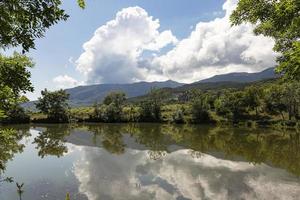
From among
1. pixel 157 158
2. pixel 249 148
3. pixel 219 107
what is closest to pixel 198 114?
pixel 219 107

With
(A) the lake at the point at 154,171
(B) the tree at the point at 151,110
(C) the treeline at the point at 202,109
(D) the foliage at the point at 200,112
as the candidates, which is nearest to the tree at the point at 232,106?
(C) the treeline at the point at 202,109

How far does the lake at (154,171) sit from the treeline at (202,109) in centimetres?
6014

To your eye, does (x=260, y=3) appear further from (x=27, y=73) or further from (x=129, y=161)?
(x=129, y=161)

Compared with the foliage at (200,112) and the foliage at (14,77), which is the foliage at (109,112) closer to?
the foliage at (200,112)

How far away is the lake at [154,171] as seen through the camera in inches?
1047

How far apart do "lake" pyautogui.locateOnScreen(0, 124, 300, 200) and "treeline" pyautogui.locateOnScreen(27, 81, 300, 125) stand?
197 feet

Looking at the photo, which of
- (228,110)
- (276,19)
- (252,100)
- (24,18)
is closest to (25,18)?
(24,18)

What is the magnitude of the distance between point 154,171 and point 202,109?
291 feet

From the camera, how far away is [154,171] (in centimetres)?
3547

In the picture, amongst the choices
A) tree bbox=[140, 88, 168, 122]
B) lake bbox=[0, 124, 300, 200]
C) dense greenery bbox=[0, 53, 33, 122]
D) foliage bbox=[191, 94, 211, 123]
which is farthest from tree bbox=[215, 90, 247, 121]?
dense greenery bbox=[0, 53, 33, 122]

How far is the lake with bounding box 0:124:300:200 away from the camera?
26.6 meters

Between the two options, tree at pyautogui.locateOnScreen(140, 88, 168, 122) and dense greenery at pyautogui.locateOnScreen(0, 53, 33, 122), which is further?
tree at pyautogui.locateOnScreen(140, 88, 168, 122)

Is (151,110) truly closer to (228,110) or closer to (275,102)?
(228,110)

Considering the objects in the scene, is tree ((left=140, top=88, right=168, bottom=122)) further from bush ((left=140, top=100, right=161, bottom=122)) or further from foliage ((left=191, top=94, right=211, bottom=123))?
foliage ((left=191, top=94, right=211, bottom=123))
